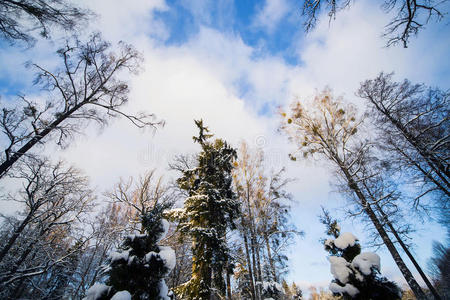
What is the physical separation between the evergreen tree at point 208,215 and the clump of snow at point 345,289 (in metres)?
4.14

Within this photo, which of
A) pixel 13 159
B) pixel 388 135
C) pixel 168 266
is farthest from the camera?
pixel 388 135

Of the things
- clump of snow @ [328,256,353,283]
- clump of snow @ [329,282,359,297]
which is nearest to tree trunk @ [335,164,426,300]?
clump of snow @ [328,256,353,283]

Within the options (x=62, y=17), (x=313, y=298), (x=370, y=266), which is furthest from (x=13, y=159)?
(x=313, y=298)

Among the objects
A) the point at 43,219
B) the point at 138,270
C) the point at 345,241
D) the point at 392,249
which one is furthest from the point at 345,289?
the point at 43,219

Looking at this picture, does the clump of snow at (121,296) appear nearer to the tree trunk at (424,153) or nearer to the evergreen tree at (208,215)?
the evergreen tree at (208,215)

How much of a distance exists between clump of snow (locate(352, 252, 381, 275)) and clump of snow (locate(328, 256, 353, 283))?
21 cm

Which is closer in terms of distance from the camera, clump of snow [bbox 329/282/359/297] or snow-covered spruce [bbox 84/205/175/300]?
snow-covered spruce [bbox 84/205/175/300]

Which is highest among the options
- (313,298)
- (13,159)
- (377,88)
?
(377,88)

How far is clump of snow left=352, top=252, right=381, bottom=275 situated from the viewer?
3.87 m

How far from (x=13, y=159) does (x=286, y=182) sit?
12664 millimetres

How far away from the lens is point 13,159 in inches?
230

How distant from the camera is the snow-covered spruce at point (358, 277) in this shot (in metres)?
3.72

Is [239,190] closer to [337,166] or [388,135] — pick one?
[337,166]

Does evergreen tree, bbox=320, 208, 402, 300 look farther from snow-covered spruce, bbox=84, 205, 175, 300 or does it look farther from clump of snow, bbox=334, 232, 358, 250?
snow-covered spruce, bbox=84, 205, 175, 300
